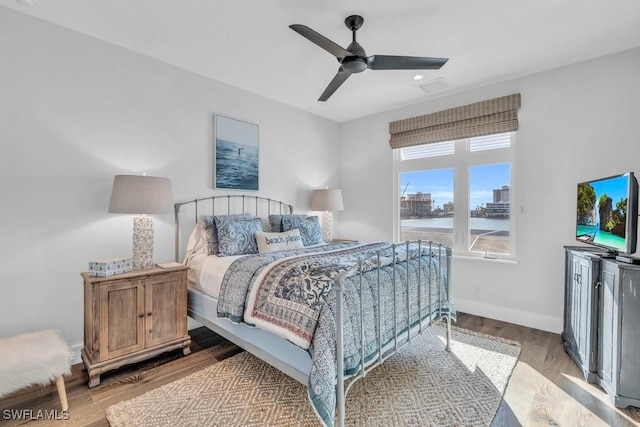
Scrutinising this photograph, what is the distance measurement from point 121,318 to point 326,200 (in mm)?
2696

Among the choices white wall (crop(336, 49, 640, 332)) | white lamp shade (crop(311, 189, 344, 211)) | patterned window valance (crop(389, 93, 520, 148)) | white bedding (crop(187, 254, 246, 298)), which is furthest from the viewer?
white lamp shade (crop(311, 189, 344, 211))

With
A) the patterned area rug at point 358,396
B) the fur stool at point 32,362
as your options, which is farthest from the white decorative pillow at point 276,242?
the fur stool at point 32,362

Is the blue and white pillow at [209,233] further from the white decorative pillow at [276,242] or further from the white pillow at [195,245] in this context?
the white decorative pillow at [276,242]

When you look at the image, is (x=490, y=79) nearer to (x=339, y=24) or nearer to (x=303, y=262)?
(x=339, y=24)

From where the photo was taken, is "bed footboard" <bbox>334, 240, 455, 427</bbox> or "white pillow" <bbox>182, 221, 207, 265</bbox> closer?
"bed footboard" <bbox>334, 240, 455, 427</bbox>

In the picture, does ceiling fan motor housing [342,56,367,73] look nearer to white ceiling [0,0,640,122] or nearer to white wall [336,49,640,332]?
white ceiling [0,0,640,122]

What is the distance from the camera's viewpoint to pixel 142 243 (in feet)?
8.52

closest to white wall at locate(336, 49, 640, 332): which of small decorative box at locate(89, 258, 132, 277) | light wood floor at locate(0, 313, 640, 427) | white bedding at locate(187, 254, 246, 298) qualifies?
light wood floor at locate(0, 313, 640, 427)

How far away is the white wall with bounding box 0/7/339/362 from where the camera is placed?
226cm

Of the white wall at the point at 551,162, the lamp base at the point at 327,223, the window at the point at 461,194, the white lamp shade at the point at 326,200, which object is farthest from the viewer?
the lamp base at the point at 327,223

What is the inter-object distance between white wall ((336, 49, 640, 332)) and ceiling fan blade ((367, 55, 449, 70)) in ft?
5.59

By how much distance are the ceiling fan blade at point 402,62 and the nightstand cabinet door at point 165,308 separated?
233 cm

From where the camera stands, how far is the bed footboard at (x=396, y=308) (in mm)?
1611

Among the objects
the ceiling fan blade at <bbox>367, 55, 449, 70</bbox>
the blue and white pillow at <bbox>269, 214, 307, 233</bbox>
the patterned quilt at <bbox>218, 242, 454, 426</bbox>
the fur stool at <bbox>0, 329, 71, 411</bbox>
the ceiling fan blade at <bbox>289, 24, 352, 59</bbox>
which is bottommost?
the fur stool at <bbox>0, 329, 71, 411</bbox>
